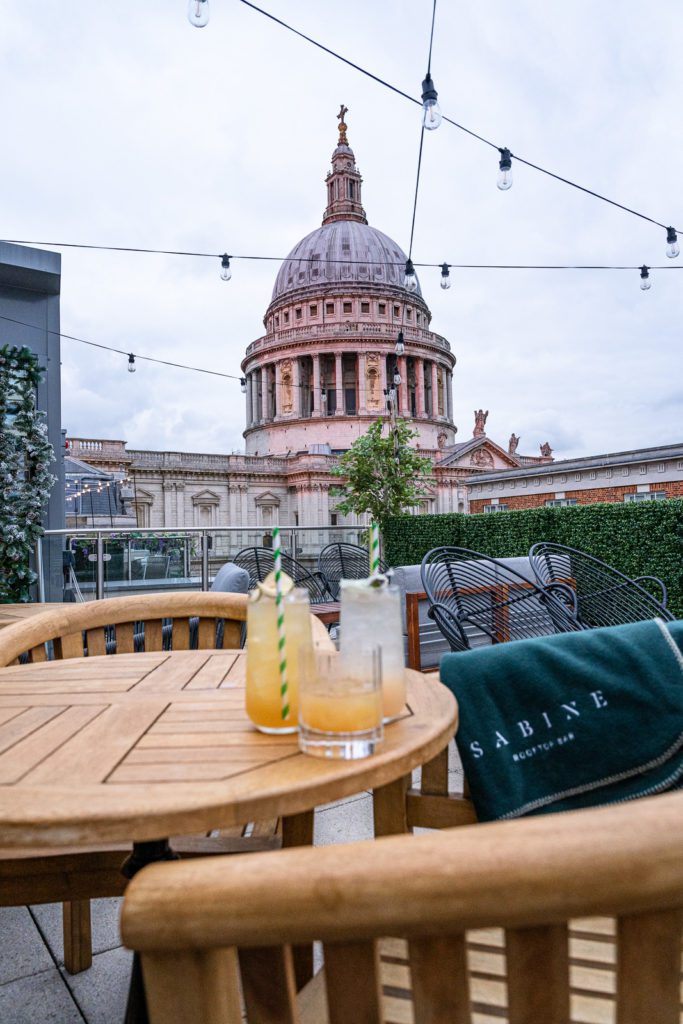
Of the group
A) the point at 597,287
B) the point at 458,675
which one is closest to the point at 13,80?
the point at 458,675

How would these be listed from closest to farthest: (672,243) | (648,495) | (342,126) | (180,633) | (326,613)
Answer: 1. (180,633)
2. (326,613)
3. (672,243)
4. (648,495)
5. (342,126)

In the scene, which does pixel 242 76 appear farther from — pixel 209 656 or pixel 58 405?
pixel 209 656

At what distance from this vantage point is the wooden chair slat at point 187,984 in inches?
16.3

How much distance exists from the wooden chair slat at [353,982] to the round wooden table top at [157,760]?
1.01 ft

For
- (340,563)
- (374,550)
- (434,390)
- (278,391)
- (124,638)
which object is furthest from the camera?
(434,390)

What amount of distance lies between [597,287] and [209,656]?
4580 cm

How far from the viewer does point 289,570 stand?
6523 mm

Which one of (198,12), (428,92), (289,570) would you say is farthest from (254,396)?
(198,12)

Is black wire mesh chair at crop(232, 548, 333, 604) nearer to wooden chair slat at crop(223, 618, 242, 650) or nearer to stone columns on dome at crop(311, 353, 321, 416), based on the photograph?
wooden chair slat at crop(223, 618, 242, 650)

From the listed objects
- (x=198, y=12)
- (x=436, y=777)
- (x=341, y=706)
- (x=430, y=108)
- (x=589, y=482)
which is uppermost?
(x=430, y=108)

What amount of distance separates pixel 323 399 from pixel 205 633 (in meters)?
44.6

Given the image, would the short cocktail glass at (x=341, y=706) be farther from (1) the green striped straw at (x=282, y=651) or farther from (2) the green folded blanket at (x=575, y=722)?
(2) the green folded blanket at (x=575, y=722)

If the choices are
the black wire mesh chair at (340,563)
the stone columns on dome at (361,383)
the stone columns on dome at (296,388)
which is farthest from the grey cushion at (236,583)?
the stone columns on dome at (296,388)

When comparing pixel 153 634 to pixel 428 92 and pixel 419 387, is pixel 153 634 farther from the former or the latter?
pixel 419 387
